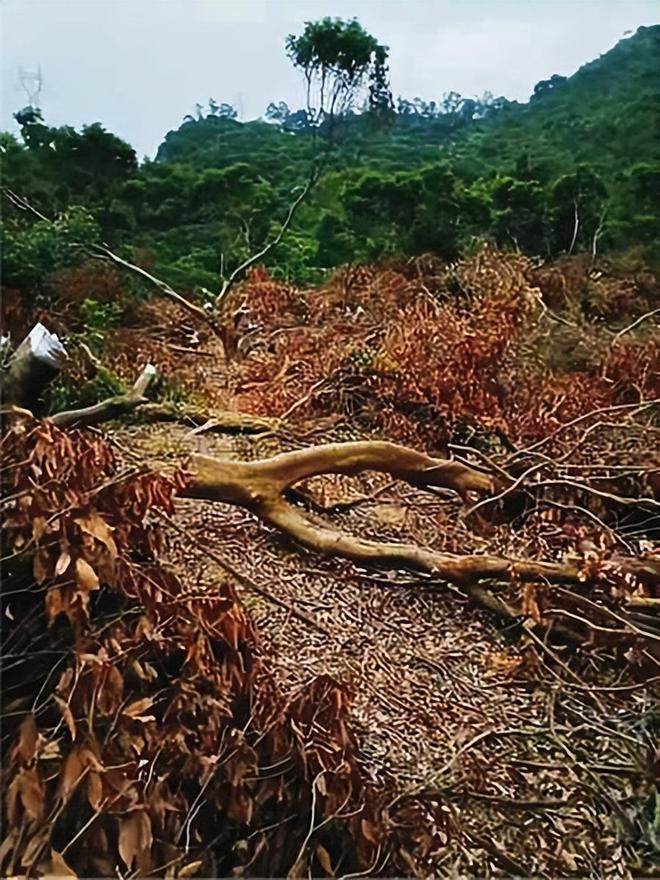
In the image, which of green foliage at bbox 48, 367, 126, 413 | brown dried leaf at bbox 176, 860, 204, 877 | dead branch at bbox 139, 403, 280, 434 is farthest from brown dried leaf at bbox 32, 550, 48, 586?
dead branch at bbox 139, 403, 280, 434

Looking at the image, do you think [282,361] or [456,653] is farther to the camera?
[282,361]

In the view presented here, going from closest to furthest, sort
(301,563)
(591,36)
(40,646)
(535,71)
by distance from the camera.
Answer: (40,646) < (301,563) < (591,36) < (535,71)

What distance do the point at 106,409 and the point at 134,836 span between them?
0.82m

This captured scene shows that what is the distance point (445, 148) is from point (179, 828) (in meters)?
2.02

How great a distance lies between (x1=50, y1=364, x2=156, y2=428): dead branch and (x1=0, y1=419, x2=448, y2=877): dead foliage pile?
12.8 inches

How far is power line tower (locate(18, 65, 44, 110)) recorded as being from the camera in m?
1.15

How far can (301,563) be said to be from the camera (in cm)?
145

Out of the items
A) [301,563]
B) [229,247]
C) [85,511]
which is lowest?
[301,563]

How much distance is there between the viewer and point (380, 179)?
2.42 metres

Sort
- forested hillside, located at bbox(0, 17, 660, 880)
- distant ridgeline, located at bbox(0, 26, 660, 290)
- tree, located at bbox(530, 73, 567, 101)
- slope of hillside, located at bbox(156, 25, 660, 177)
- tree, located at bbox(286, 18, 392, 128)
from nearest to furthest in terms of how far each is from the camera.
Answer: forested hillside, located at bbox(0, 17, 660, 880) < tree, located at bbox(286, 18, 392, 128) < distant ridgeline, located at bbox(0, 26, 660, 290) < slope of hillside, located at bbox(156, 25, 660, 177) < tree, located at bbox(530, 73, 567, 101)

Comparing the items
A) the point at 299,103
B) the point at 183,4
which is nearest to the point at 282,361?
the point at 299,103

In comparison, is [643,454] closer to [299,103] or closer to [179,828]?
[299,103]

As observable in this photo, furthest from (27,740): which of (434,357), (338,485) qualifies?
(434,357)

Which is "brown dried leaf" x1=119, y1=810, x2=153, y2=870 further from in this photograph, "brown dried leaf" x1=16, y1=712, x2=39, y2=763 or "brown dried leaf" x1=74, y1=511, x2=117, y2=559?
"brown dried leaf" x1=74, y1=511, x2=117, y2=559
